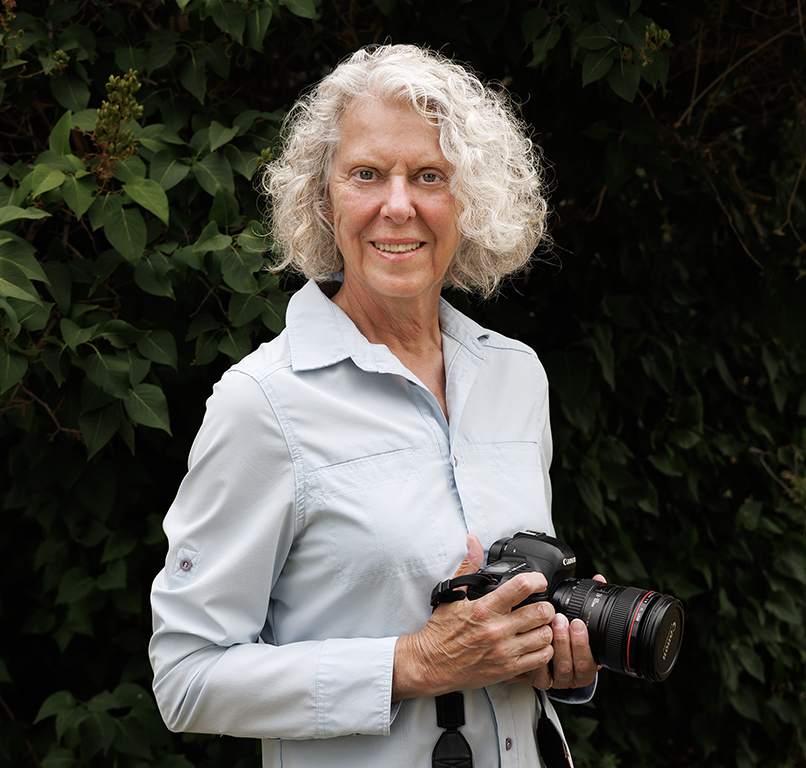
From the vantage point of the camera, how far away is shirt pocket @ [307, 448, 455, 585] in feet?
4.52

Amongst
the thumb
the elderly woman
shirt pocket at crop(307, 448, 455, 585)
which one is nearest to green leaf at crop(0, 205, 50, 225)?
the elderly woman

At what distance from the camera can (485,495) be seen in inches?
60.8

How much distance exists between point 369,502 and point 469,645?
0.92 feet

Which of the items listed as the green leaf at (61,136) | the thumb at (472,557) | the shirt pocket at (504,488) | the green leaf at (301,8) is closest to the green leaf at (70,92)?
the green leaf at (61,136)

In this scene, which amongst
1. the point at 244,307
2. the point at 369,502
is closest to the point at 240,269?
the point at 244,307

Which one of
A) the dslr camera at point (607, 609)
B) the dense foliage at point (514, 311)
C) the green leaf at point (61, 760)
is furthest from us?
the green leaf at point (61, 760)

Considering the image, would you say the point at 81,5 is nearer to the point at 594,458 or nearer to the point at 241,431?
the point at 241,431

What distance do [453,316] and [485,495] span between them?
46 cm

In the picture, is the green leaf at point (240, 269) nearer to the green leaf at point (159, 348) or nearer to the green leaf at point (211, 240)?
the green leaf at point (211, 240)

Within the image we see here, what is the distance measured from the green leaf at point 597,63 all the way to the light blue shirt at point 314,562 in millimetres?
1070

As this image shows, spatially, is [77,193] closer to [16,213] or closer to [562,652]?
[16,213]

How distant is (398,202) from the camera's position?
151cm

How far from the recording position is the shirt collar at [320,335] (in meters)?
1.48

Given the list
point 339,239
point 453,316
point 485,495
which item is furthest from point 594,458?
point 339,239
